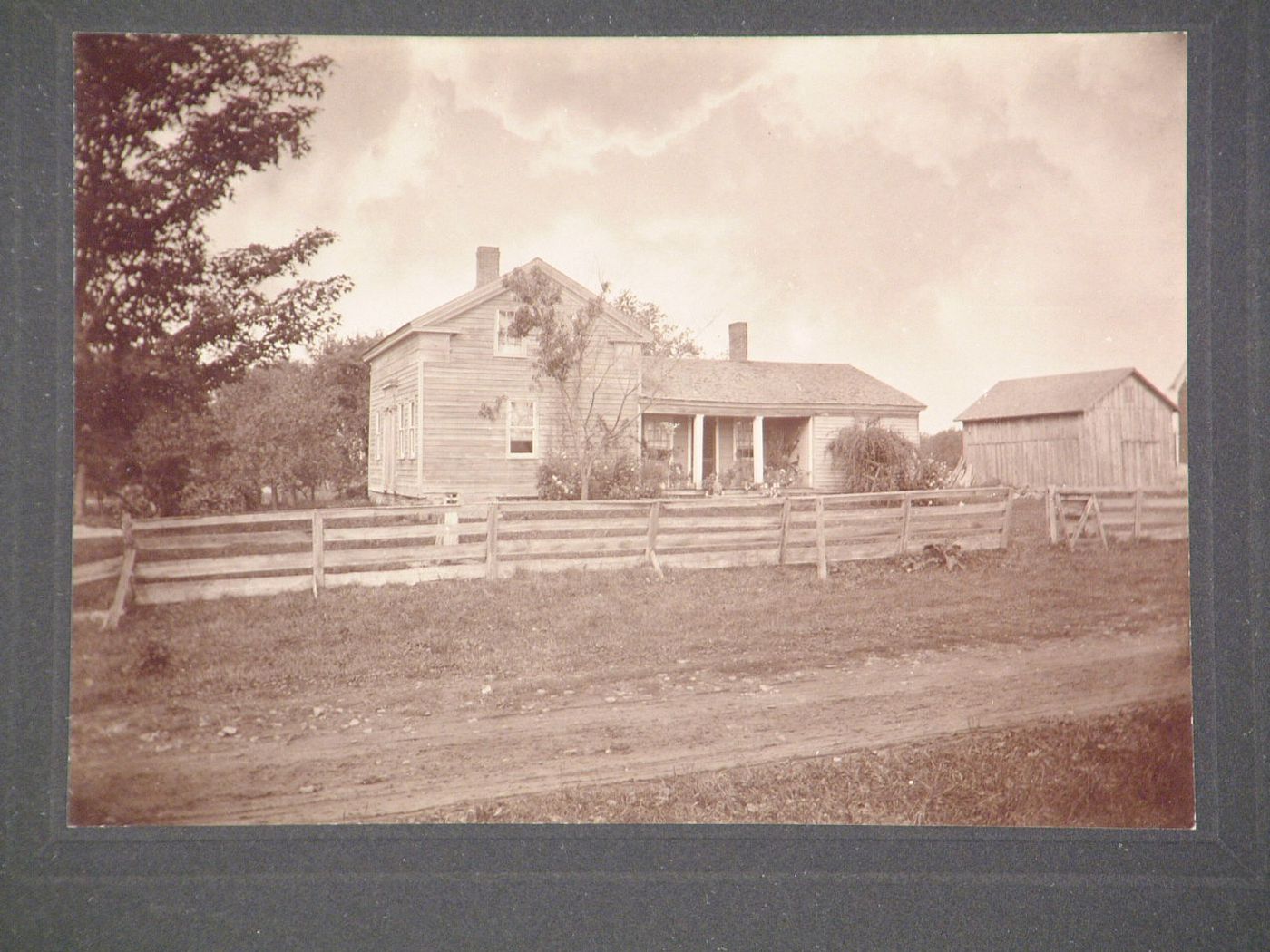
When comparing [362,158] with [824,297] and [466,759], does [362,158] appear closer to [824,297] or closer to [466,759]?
[824,297]

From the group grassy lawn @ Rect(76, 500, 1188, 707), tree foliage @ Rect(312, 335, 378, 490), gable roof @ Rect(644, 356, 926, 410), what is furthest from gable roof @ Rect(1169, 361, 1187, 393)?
tree foliage @ Rect(312, 335, 378, 490)

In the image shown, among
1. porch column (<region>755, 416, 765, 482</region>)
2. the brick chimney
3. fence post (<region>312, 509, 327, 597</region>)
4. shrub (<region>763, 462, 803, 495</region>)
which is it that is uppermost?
the brick chimney

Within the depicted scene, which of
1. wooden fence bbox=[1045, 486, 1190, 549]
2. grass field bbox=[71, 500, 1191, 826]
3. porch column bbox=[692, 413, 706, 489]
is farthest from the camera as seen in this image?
porch column bbox=[692, 413, 706, 489]

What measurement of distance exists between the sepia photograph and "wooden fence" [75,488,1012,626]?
14mm

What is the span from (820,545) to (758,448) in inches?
16.4

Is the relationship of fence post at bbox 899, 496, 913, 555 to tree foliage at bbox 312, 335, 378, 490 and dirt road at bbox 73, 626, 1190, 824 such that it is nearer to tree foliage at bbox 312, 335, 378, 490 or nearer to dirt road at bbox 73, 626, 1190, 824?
dirt road at bbox 73, 626, 1190, 824

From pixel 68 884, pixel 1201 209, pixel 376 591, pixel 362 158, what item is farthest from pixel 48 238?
pixel 1201 209

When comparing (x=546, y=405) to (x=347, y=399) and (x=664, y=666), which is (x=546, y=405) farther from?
(x=664, y=666)

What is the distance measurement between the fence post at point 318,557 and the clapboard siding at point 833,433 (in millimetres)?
1654

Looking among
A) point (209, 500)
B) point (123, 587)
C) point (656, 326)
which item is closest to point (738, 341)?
point (656, 326)

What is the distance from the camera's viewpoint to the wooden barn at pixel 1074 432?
2.07 metres

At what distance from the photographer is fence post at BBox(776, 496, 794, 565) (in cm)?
224

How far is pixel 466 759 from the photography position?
203 cm

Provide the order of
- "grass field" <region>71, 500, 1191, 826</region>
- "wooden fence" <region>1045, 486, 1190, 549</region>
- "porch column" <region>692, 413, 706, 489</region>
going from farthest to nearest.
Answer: "porch column" <region>692, 413, 706, 489</region> → "wooden fence" <region>1045, 486, 1190, 549</region> → "grass field" <region>71, 500, 1191, 826</region>
